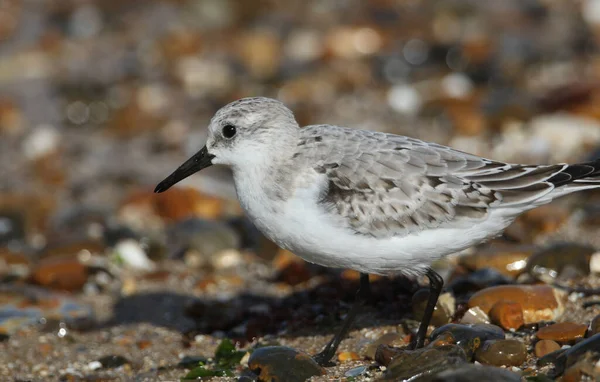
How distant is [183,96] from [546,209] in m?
5.43

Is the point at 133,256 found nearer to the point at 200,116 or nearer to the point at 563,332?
the point at 200,116

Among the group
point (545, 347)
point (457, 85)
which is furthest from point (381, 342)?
point (457, 85)

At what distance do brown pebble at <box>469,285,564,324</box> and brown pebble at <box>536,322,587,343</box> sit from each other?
0.86 feet

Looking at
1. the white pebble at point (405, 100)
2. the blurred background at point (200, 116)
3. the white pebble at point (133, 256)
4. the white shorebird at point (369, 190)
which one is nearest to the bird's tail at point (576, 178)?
the white shorebird at point (369, 190)

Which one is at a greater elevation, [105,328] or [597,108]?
[597,108]

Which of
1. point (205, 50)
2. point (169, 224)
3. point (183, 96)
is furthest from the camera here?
point (205, 50)

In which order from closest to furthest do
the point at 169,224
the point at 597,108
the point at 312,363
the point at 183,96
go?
the point at 312,363, the point at 169,224, the point at 597,108, the point at 183,96

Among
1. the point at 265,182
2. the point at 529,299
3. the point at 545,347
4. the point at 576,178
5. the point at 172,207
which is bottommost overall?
the point at 545,347

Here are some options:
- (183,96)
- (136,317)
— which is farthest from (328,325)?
(183,96)

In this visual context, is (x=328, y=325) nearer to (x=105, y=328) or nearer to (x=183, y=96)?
(x=105, y=328)

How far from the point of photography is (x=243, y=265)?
733 centimetres

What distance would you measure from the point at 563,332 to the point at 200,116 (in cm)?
658

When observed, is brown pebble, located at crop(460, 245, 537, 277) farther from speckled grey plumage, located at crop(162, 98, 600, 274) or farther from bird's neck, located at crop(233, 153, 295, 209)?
bird's neck, located at crop(233, 153, 295, 209)

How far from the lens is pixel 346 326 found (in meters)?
5.45
